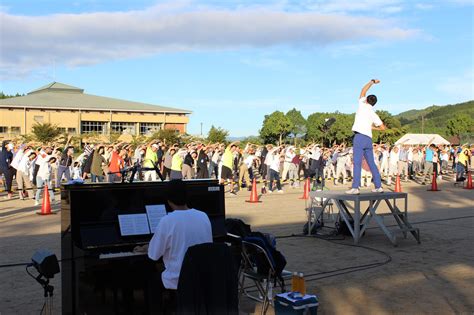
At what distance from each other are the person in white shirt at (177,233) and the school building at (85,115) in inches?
2823

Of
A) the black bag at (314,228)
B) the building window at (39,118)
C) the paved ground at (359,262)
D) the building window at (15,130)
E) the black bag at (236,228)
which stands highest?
the building window at (39,118)

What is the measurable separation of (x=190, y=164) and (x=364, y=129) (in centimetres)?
1084

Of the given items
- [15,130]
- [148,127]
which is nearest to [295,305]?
[15,130]

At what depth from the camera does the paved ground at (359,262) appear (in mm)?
6832

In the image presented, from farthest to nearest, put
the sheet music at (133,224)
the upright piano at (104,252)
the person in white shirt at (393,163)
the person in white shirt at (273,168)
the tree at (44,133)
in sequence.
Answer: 1. the tree at (44,133)
2. the person in white shirt at (393,163)
3. the person in white shirt at (273,168)
4. the sheet music at (133,224)
5. the upright piano at (104,252)

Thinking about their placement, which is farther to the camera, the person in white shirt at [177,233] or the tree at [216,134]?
the tree at [216,134]

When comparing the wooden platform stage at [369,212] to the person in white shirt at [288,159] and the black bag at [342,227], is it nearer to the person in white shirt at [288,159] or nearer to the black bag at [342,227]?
the black bag at [342,227]

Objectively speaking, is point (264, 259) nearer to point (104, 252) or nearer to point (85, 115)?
point (104, 252)

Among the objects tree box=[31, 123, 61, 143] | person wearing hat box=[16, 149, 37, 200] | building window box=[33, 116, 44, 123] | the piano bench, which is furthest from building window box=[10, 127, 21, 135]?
the piano bench

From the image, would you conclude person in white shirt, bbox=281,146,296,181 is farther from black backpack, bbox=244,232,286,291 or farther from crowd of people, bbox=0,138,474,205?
black backpack, bbox=244,232,286,291

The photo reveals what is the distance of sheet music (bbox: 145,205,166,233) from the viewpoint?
20.4 ft

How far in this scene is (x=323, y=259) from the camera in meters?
9.55

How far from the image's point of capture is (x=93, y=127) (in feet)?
276

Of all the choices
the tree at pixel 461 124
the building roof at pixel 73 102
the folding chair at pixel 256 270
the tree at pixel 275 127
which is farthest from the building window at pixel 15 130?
the tree at pixel 461 124
